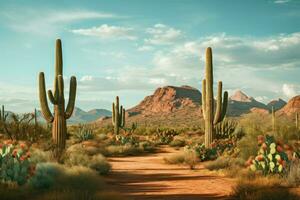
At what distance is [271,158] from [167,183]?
3.24m

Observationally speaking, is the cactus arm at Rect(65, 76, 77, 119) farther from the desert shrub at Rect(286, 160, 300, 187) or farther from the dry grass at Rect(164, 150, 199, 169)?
the desert shrub at Rect(286, 160, 300, 187)

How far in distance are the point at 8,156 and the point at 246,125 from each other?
41.8 feet

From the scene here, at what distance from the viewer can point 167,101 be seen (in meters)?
117

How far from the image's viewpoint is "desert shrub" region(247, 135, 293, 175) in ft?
38.7

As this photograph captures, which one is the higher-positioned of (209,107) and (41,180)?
(209,107)

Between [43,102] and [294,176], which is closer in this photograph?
[294,176]

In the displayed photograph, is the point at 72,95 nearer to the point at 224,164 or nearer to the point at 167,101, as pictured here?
the point at 224,164

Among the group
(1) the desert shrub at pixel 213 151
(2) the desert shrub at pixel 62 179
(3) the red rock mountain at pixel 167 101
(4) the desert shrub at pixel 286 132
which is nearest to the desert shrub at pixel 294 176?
(2) the desert shrub at pixel 62 179

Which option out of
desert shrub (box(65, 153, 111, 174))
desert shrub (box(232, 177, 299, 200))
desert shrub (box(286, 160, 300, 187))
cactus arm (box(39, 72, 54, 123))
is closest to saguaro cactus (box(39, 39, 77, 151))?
cactus arm (box(39, 72, 54, 123))

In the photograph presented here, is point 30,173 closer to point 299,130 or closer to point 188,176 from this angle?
point 188,176

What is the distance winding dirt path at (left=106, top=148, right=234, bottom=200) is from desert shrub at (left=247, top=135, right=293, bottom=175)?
3.40 ft

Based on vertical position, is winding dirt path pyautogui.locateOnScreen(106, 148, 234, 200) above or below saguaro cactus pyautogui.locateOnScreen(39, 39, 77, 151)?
below

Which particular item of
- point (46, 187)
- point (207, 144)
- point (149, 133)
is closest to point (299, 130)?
point (207, 144)

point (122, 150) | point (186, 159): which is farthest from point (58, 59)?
point (122, 150)
